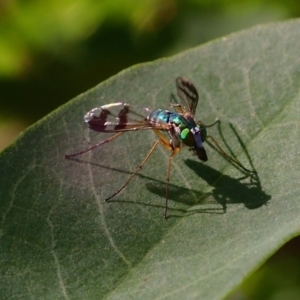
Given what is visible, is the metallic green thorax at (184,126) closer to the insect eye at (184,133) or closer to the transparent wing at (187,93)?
the insect eye at (184,133)

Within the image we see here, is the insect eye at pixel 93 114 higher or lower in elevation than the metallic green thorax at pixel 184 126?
higher

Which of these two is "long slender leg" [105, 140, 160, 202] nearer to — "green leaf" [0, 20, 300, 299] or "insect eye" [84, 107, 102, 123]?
"green leaf" [0, 20, 300, 299]

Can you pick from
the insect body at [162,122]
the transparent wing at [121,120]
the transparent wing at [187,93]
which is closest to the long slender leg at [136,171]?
the insect body at [162,122]

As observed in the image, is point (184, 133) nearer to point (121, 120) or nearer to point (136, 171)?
point (121, 120)

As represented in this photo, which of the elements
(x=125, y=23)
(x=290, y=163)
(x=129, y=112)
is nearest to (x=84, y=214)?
(x=129, y=112)

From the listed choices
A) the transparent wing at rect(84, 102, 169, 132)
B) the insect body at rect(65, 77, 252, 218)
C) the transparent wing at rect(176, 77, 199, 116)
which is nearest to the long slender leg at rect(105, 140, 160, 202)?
the insect body at rect(65, 77, 252, 218)

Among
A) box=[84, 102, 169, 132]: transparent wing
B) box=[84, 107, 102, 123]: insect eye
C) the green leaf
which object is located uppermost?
box=[84, 107, 102, 123]: insect eye
